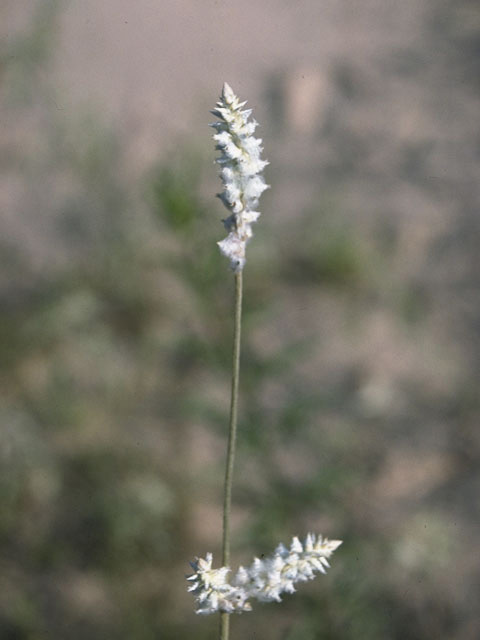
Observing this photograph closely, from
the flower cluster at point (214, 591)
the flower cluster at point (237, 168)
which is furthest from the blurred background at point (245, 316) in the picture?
the flower cluster at point (237, 168)

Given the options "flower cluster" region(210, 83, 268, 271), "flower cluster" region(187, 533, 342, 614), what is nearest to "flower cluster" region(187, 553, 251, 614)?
"flower cluster" region(187, 533, 342, 614)

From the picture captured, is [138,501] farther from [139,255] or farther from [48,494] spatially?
[139,255]

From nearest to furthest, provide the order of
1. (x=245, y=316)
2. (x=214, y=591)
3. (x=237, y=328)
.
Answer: (x=237, y=328) → (x=214, y=591) → (x=245, y=316)

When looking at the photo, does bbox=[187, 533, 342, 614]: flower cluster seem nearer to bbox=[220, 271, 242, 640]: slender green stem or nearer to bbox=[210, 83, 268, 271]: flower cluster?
bbox=[220, 271, 242, 640]: slender green stem

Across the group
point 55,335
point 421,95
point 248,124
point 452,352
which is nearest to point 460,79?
point 421,95

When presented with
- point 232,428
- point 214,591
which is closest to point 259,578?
point 214,591

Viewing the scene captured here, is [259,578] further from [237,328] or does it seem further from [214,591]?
[237,328]

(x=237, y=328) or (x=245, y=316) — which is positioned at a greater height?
(x=245, y=316)
